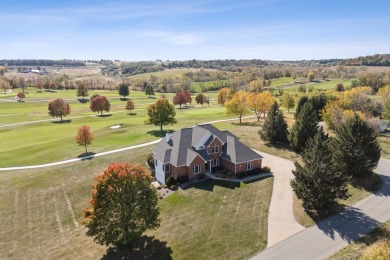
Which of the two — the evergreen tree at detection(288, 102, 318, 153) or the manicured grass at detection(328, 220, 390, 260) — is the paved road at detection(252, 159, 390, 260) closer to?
the manicured grass at detection(328, 220, 390, 260)

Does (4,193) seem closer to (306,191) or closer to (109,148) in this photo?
(109,148)

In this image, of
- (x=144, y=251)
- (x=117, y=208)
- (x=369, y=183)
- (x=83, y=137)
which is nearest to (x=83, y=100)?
(x=83, y=137)

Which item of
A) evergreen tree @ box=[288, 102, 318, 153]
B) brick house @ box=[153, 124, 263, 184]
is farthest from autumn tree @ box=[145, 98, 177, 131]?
evergreen tree @ box=[288, 102, 318, 153]

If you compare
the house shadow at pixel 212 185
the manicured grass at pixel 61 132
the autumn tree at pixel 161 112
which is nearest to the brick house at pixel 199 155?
the house shadow at pixel 212 185

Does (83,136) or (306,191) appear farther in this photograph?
(83,136)

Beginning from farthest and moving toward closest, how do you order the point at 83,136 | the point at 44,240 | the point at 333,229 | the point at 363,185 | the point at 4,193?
the point at 83,136
the point at 4,193
the point at 363,185
the point at 44,240
the point at 333,229

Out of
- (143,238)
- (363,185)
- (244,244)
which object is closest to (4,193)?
(143,238)

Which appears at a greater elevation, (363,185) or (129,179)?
(129,179)
